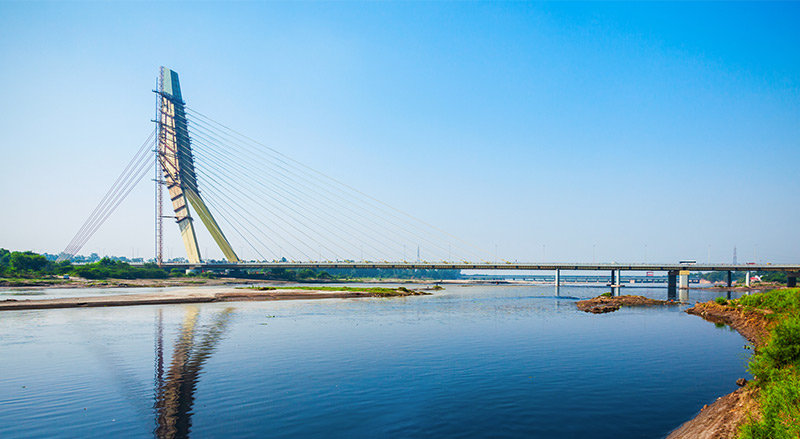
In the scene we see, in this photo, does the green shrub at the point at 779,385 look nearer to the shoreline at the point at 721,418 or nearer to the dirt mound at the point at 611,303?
the shoreline at the point at 721,418

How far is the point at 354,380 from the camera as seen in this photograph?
74.3 ft

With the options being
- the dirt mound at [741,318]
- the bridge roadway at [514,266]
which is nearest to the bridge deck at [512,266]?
the bridge roadway at [514,266]

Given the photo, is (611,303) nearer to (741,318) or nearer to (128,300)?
(741,318)

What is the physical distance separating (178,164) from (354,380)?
131917 millimetres

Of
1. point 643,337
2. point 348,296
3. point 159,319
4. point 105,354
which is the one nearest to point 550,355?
point 643,337

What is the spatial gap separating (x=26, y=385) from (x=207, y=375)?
814cm

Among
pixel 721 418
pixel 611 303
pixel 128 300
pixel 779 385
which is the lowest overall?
pixel 611 303

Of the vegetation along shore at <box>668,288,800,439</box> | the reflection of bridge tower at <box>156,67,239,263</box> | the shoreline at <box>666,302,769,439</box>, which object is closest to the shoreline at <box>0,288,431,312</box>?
the reflection of bridge tower at <box>156,67,239,263</box>

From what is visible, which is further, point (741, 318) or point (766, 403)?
point (741, 318)

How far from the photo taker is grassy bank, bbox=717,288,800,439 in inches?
432

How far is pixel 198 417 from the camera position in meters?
16.9

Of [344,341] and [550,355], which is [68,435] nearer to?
[344,341]

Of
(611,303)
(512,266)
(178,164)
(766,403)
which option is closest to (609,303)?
(611,303)

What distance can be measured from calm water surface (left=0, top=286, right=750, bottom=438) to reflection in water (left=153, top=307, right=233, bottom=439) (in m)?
0.10
